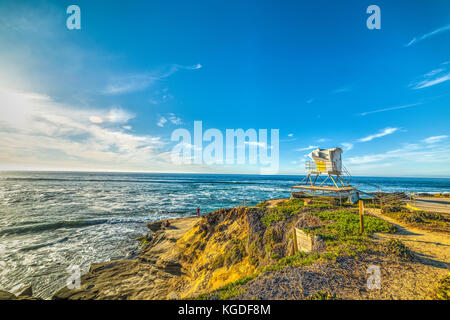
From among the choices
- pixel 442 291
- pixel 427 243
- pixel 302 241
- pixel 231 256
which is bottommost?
pixel 231 256

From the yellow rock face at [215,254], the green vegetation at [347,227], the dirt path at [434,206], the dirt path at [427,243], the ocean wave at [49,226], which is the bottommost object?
the ocean wave at [49,226]

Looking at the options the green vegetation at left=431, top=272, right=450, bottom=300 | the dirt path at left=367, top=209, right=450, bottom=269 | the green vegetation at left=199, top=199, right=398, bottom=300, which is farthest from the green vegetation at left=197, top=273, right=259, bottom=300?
the dirt path at left=367, top=209, right=450, bottom=269

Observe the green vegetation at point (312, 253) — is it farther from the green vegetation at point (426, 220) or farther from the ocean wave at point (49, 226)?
the ocean wave at point (49, 226)

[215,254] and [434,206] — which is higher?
[434,206]

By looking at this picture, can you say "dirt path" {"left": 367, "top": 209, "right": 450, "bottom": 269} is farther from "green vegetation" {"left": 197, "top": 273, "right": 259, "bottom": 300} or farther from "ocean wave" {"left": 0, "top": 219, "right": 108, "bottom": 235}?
"ocean wave" {"left": 0, "top": 219, "right": 108, "bottom": 235}

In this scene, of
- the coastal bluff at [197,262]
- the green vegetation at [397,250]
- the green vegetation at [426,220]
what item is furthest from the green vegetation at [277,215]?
the green vegetation at [426,220]

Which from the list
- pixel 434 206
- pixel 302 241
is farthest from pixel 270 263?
pixel 434 206

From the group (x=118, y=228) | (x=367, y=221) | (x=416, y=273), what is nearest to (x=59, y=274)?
(x=118, y=228)

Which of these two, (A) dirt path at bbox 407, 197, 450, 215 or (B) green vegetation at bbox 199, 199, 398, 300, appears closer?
(B) green vegetation at bbox 199, 199, 398, 300

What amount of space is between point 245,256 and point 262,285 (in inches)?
213

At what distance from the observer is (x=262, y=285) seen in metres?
5.21

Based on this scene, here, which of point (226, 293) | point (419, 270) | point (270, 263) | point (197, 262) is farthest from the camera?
point (197, 262)

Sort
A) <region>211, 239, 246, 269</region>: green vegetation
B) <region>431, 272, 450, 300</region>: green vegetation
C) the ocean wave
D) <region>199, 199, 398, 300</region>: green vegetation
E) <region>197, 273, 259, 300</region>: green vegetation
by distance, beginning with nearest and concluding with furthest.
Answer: <region>431, 272, 450, 300</region>: green vegetation, <region>197, 273, 259, 300</region>: green vegetation, <region>199, 199, 398, 300</region>: green vegetation, <region>211, 239, 246, 269</region>: green vegetation, the ocean wave

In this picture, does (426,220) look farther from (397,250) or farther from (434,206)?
(397,250)
